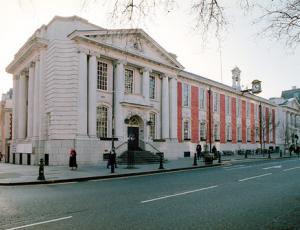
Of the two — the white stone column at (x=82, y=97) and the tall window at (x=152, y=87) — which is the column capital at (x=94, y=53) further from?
the tall window at (x=152, y=87)

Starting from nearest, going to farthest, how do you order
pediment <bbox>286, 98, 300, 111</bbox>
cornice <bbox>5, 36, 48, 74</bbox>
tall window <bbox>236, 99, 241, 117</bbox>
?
cornice <bbox>5, 36, 48, 74</bbox>, tall window <bbox>236, 99, 241, 117</bbox>, pediment <bbox>286, 98, 300, 111</bbox>

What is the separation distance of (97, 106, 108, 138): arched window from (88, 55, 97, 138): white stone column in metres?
1.14

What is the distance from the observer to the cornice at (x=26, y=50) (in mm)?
29172

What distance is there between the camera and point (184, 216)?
7.36 metres

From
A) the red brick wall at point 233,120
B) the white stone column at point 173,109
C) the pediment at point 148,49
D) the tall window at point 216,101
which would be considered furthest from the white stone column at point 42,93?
the red brick wall at point 233,120

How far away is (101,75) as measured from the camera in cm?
3011

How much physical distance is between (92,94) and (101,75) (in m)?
2.58

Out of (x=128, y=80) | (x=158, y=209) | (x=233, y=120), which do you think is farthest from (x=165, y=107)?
(x=158, y=209)

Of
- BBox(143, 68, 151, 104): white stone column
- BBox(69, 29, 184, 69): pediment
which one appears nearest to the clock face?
BBox(69, 29, 184, 69): pediment

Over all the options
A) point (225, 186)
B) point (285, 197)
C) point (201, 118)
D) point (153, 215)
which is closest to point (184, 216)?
point (153, 215)

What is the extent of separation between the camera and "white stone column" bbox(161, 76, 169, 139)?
116 ft

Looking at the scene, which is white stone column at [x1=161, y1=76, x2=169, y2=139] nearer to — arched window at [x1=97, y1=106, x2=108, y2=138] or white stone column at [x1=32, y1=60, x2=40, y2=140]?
arched window at [x1=97, y1=106, x2=108, y2=138]

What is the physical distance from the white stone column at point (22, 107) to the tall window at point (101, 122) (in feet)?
31.3

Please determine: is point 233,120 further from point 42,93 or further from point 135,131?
point 42,93
